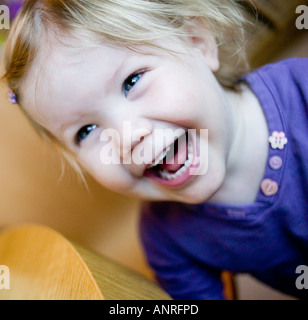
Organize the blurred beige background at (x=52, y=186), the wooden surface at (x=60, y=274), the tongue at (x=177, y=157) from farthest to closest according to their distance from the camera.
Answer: the blurred beige background at (x=52, y=186), the tongue at (x=177, y=157), the wooden surface at (x=60, y=274)

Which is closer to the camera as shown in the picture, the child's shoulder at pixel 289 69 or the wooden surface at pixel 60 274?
the wooden surface at pixel 60 274

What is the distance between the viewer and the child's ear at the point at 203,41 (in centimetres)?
67

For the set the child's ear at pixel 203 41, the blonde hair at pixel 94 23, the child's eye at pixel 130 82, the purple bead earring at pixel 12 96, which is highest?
the blonde hair at pixel 94 23

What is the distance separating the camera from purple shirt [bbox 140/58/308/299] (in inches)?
26.9

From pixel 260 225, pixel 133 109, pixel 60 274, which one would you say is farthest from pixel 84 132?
pixel 260 225

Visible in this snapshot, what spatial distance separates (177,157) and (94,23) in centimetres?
22

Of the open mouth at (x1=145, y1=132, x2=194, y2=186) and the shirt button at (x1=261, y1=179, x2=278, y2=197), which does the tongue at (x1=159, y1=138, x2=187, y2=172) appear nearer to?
the open mouth at (x1=145, y1=132, x2=194, y2=186)

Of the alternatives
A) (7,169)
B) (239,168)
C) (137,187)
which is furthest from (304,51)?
(7,169)

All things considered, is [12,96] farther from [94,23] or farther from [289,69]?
[289,69]

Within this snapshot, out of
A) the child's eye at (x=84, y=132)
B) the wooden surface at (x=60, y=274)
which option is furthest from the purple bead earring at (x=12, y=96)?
the wooden surface at (x=60, y=274)

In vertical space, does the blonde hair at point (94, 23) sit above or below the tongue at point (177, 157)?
above

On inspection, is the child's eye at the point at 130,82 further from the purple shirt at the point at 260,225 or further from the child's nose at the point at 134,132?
the purple shirt at the point at 260,225

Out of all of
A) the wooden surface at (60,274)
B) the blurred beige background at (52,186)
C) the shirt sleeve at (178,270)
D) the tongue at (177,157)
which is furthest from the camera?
the blurred beige background at (52,186)
